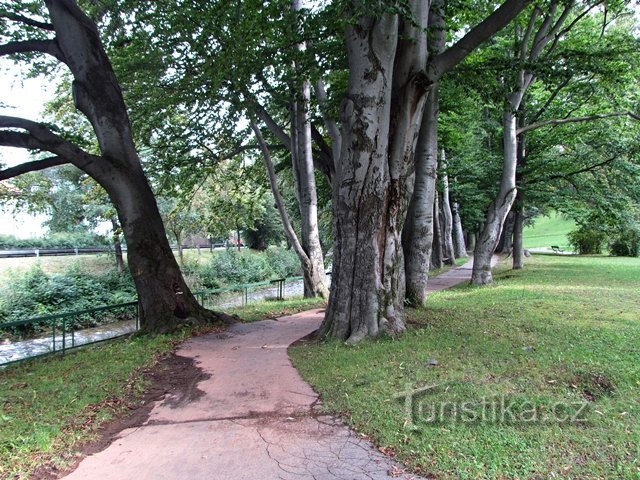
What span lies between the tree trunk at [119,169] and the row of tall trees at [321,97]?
26mm

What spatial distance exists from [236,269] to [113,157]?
54.5ft

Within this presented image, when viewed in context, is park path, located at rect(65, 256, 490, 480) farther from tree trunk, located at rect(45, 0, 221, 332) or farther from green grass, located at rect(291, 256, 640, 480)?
tree trunk, located at rect(45, 0, 221, 332)

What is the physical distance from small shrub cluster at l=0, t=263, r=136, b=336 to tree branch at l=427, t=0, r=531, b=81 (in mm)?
12564

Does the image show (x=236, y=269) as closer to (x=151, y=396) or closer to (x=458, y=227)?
(x=458, y=227)

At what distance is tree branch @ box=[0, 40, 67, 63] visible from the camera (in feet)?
28.1

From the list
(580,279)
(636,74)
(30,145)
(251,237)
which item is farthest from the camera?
(251,237)

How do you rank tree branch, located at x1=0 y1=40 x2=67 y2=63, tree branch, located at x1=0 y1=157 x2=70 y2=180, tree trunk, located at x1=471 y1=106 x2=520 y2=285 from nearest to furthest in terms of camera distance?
tree branch, located at x1=0 y1=157 x2=70 y2=180 → tree branch, located at x1=0 y1=40 x2=67 y2=63 → tree trunk, located at x1=471 y1=106 x2=520 y2=285

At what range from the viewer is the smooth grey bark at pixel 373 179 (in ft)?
23.7

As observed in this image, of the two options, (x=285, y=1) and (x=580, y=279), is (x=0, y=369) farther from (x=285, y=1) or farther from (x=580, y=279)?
(x=580, y=279)

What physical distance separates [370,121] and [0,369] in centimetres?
762

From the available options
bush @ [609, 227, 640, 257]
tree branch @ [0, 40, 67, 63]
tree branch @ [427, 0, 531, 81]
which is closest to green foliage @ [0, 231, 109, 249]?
tree branch @ [0, 40, 67, 63]

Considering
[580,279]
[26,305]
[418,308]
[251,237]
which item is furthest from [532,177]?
[251,237]

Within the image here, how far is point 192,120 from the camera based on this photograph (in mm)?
14086

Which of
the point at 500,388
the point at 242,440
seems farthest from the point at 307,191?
the point at 242,440
